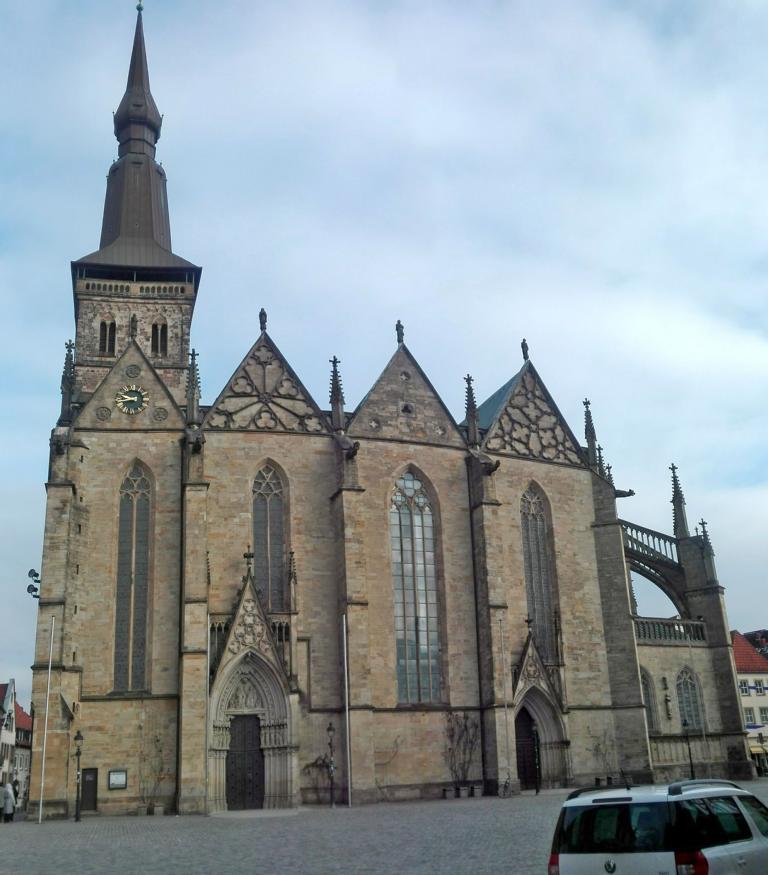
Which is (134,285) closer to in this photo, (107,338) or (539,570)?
(107,338)

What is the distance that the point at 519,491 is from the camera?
1591 inches

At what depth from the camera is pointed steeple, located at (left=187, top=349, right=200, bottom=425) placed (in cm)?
3500

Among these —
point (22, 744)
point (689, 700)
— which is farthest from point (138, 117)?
point (22, 744)

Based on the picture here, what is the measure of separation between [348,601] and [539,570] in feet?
32.3

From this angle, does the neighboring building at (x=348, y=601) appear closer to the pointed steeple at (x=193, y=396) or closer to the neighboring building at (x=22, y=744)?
the pointed steeple at (x=193, y=396)

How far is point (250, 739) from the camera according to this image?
3291 cm

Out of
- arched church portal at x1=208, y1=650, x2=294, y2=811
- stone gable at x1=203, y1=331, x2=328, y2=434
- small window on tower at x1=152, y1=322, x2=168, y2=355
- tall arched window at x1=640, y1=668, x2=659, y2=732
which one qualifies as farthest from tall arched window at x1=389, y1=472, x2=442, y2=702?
small window on tower at x1=152, y1=322, x2=168, y2=355

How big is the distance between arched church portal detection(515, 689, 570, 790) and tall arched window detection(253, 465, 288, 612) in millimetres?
10569

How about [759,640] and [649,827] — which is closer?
[649,827]

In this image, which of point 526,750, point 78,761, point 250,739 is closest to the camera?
point 78,761

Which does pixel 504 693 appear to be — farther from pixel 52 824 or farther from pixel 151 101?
pixel 151 101

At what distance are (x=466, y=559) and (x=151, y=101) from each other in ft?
113

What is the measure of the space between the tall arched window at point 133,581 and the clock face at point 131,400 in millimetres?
2075

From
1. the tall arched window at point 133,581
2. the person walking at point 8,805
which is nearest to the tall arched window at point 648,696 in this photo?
the tall arched window at point 133,581
